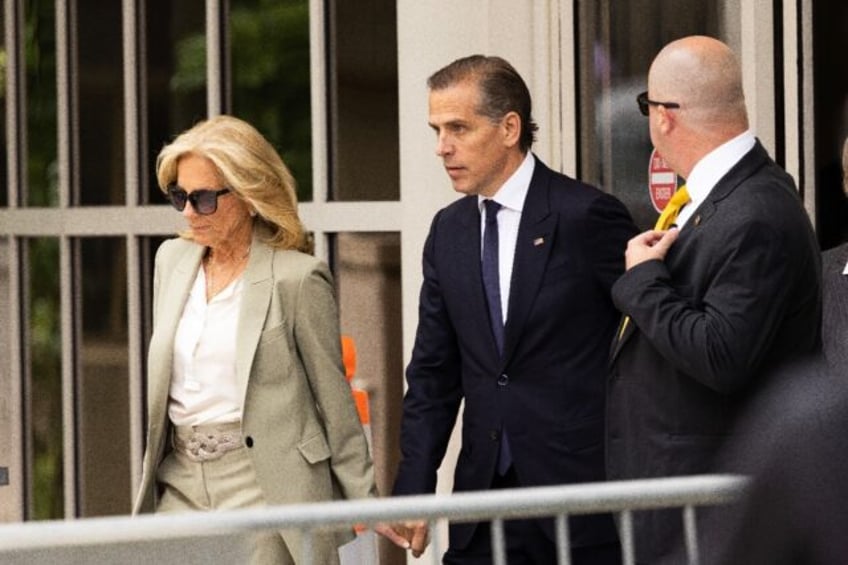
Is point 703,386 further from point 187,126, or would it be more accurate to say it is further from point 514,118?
point 187,126

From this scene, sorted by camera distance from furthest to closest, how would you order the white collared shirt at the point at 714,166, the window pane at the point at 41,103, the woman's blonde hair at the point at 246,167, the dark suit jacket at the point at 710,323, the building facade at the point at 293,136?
the window pane at the point at 41,103
the building facade at the point at 293,136
the woman's blonde hair at the point at 246,167
the white collared shirt at the point at 714,166
the dark suit jacket at the point at 710,323

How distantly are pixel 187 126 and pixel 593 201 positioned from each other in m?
2.85

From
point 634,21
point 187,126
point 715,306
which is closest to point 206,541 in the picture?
point 715,306

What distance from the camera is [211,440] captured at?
5.30m

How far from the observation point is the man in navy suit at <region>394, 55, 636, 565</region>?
5.14 m

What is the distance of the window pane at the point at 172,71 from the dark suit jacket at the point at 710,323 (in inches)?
137

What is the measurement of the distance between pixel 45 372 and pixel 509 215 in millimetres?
3465

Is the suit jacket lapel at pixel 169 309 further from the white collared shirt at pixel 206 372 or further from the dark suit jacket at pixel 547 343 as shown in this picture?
the dark suit jacket at pixel 547 343

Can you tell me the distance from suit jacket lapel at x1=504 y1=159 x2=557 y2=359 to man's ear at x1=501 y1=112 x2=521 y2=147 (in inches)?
5.9

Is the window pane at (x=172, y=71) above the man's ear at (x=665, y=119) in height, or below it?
above

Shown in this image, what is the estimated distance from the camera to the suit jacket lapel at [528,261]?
514cm

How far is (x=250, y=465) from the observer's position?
209 inches

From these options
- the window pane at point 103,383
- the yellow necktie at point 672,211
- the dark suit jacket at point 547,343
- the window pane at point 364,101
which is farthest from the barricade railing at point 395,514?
the window pane at point 103,383

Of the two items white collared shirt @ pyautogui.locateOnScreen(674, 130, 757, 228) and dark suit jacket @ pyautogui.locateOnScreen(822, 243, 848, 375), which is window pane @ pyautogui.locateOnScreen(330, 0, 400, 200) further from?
white collared shirt @ pyautogui.locateOnScreen(674, 130, 757, 228)
